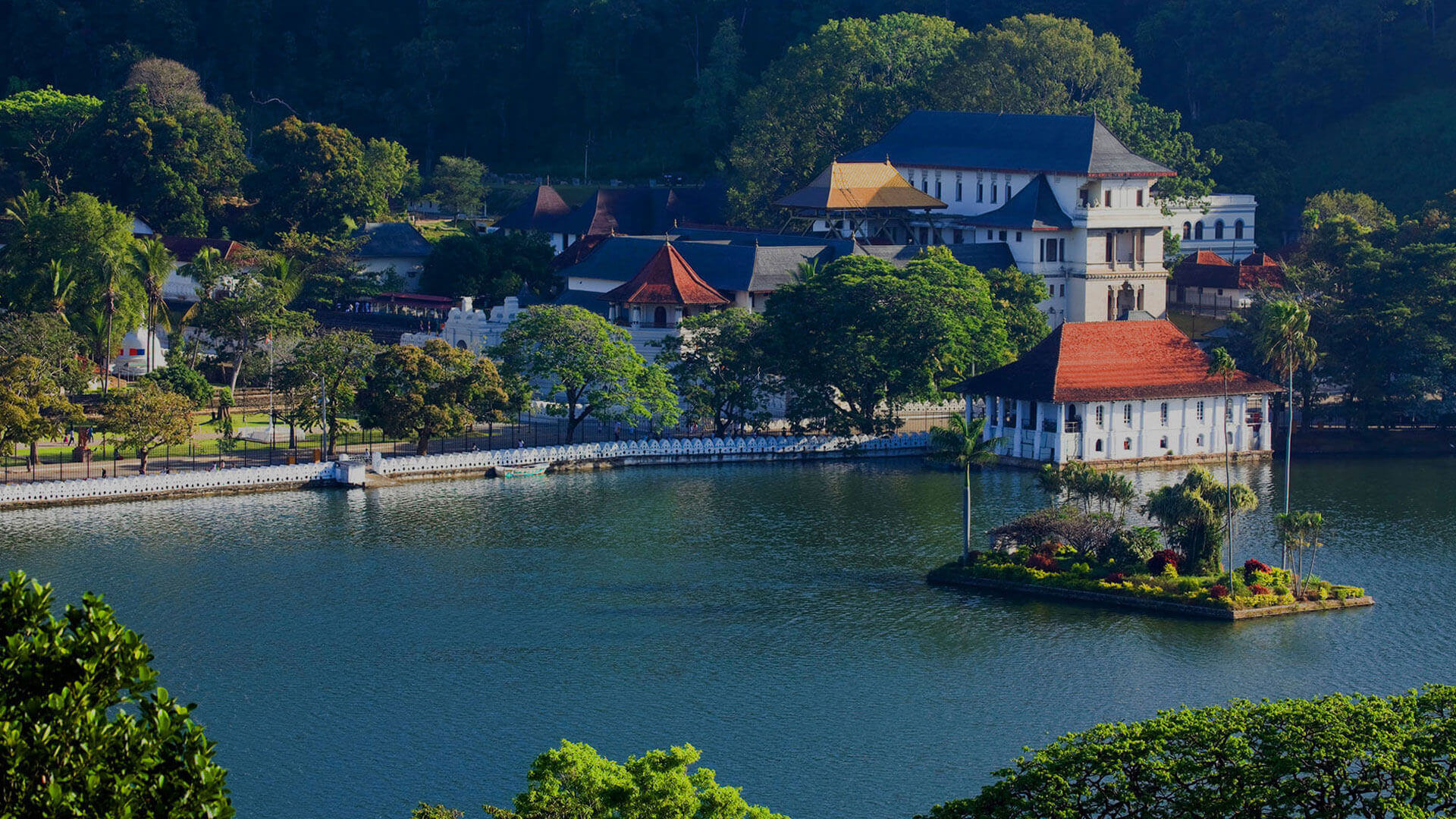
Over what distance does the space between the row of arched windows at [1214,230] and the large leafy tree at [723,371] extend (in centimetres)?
3964

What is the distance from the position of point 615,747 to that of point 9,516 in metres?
28.0

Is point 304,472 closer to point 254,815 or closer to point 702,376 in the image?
point 702,376

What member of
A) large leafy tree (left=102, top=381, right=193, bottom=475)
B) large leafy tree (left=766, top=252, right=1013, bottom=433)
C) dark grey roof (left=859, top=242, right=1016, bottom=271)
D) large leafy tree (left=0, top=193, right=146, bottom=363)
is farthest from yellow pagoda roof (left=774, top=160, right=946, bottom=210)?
large leafy tree (left=102, top=381, right=193, bottom=475)

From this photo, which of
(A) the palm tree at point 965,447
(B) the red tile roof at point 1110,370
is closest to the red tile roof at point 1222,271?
(B) the red tile roof at point 1110,370

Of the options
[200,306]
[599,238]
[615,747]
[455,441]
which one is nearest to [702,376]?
[455,441]

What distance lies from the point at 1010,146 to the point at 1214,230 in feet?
57.1

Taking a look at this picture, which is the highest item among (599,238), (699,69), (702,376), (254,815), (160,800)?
(699,69)

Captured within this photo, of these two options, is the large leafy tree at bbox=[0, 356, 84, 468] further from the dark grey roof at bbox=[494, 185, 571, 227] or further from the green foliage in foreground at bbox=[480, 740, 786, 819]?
the dark grey roof at bbox=[494, 185, 571, 227]

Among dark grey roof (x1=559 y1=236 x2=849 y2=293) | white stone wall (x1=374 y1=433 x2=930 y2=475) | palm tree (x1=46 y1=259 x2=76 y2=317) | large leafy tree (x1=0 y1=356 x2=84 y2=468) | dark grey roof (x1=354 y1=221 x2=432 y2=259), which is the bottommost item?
white stone wall (x1=374 y1=433 x2=930 y2=475)

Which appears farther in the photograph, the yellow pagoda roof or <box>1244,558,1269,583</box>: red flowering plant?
the yellow pagoda roof

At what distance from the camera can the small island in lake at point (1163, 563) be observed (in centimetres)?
5269

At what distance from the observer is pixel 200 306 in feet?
285

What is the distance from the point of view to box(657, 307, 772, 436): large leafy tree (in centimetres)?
7662

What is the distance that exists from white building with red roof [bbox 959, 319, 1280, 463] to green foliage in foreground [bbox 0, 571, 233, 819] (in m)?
52.7
